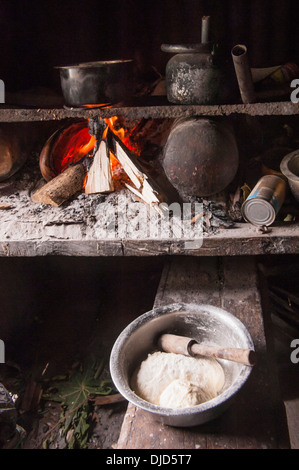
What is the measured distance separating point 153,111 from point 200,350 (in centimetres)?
141

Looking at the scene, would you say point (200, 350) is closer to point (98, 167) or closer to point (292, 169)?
point (292, 169)

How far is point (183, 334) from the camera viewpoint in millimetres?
1977

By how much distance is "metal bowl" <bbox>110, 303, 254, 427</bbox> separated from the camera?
1.47 metres

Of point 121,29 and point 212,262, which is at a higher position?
point 121,29

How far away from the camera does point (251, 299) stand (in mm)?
2238

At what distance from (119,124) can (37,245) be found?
3.49 feet

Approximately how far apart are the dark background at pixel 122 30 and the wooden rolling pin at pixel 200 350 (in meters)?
2.17

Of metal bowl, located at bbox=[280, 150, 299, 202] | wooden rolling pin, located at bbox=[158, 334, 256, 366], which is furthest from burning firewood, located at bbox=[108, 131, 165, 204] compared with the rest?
wooden rolling pin, located at bbox=[158, 334, 256, 366]

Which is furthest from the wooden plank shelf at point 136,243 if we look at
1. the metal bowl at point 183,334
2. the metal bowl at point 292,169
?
the metal bowl at point 183,334

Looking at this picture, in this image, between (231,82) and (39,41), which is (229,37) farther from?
Answer: (39,41)

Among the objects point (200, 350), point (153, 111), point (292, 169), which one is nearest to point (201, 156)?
point (153, 111)

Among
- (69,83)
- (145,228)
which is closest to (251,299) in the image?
(145,228)

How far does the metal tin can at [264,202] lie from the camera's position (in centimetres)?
223
